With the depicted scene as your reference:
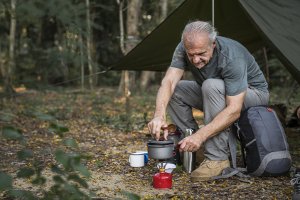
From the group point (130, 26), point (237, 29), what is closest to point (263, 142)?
point (237, 29)

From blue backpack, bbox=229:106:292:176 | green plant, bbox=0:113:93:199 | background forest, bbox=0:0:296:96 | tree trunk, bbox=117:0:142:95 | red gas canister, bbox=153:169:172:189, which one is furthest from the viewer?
background forest, bbox=0:0:296:96

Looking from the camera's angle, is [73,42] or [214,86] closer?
[214,86]

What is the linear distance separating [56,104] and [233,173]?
21.0 feet

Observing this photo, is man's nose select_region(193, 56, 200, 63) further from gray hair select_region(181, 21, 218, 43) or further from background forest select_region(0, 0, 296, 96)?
background forest select_region(0, 0, 296, 96)

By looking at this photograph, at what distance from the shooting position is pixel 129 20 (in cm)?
803

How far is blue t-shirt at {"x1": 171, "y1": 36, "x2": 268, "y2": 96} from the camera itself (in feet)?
9.86

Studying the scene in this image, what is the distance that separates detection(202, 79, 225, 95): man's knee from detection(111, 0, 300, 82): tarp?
0.44m

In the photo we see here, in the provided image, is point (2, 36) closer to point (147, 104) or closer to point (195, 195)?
point (147, 104)

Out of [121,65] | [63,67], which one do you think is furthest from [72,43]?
[121,65]

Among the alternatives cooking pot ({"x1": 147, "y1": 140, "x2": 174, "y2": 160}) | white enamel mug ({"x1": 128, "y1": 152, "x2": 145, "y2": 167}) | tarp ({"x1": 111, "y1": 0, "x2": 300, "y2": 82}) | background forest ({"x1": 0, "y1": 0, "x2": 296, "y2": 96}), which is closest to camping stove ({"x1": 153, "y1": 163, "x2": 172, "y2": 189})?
cooking pot ({"x1": 147, "y1": 140, "x2": 174, "y2": 160})

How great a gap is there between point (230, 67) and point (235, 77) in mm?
74

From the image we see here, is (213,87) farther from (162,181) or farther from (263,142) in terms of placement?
(162,181)

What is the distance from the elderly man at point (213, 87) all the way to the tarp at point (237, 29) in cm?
27

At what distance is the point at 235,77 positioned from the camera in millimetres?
3008
